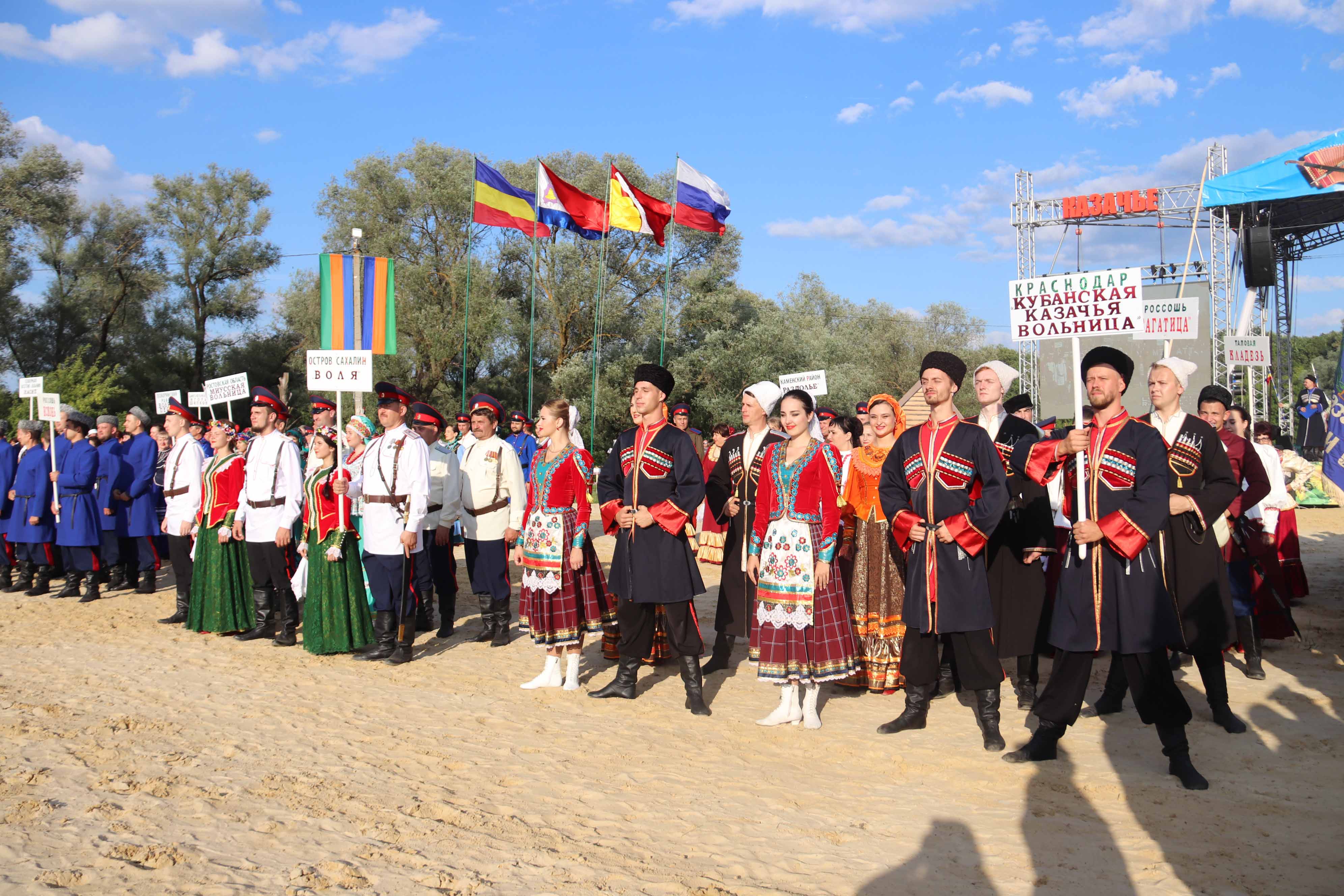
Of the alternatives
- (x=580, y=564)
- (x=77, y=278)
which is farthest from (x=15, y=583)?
(x=77, y=278)

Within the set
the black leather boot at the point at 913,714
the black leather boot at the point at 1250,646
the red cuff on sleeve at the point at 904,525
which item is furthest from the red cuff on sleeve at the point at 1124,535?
the black leather boot at the point at 1250,646

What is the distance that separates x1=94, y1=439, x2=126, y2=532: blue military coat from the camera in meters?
10.4

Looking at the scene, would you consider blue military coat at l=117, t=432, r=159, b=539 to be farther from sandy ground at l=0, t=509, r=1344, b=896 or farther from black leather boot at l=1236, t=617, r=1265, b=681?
black leather boot at l=1236, t=617, r=1265, b=681

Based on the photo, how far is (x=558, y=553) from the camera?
6434 mm

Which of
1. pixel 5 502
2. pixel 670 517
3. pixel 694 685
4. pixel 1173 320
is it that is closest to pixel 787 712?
pixel 694 685

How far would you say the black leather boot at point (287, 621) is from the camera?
26.2ft

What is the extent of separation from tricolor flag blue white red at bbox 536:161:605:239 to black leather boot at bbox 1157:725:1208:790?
1495 centimetres

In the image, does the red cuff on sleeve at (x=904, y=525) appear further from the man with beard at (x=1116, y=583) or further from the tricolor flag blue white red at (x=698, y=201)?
the tricolor flag blue white red at (x=698, y=201)

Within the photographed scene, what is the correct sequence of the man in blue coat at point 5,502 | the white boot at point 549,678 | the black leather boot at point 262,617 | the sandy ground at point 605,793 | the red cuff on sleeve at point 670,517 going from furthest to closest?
the man in blue coat at point 5,502
the black leather boot at point 262,617
the white boot at point 549,678
the red cuff on sleeve at point 670,517
the sandy ground at point 605,793

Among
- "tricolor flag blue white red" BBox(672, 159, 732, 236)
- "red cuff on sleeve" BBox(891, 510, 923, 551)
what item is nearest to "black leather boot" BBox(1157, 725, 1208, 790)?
"red cuff on sleeve" BBox(891, 510, 923, 551)

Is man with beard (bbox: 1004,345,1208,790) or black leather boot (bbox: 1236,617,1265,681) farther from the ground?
man with beard (bbox: 1004,345,1208,790)

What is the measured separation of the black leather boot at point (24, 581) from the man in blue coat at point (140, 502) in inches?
45.4

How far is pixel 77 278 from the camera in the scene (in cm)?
3091

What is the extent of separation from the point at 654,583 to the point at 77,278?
3192cm
